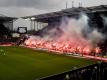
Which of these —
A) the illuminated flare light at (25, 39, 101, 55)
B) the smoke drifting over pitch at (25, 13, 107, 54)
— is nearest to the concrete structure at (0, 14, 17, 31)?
the smoke drifting over pitch at (25, 13, 107, 54)

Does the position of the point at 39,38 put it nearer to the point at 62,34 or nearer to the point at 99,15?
the point at 62,34

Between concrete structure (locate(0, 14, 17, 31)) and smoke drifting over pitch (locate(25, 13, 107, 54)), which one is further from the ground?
concrete structure (locate(0, 14, 17, 31))

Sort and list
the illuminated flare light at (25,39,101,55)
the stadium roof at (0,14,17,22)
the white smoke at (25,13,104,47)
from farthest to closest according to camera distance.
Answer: the stadium roof at (0,14,17,22)
the white smoke at (25,13,104,47)
the illuminated flare light at (25,39,101,55)

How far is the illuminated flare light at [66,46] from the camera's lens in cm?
2998

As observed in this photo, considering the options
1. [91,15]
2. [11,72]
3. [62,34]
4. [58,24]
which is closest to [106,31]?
[91,15]

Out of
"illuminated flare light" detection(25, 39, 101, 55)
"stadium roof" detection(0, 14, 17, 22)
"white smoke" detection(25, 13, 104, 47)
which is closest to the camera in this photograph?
"illuminated flare light" detection(25, 39, 101, 55)

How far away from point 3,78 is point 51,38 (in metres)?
28.5

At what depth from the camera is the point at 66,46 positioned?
113 ft

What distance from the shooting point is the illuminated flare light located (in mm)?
29977

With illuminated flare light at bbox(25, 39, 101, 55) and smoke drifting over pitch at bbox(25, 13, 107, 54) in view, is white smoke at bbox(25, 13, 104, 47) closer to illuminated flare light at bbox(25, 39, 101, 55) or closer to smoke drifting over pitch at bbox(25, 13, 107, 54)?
smoke drifting over pitch at bbox(25, 13, 107, 54)

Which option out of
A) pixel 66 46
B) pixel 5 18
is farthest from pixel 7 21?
pixel 66 46

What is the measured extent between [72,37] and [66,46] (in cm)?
507

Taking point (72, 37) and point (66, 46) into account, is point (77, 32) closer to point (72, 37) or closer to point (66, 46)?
point (72, 37)

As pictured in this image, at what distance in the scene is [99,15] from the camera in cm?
3825
